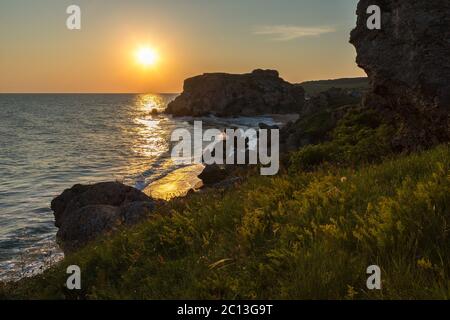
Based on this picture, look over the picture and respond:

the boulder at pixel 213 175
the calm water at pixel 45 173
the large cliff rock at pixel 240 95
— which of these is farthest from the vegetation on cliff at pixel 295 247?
the large cliff rock at pixel 240 95

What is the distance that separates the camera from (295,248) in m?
5.15

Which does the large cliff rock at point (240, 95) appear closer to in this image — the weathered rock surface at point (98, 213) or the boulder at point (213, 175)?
the boulder at point (213, 175)

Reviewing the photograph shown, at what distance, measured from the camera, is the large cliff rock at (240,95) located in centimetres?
13238

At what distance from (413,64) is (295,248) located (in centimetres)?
819

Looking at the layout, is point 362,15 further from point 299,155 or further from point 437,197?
point 437,197

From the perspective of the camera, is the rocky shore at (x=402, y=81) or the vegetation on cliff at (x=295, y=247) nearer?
the vegetation on cliff at (x=295, y=247)

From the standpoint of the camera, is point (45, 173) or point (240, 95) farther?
point (240, 95)

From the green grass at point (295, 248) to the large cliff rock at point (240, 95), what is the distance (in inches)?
4872

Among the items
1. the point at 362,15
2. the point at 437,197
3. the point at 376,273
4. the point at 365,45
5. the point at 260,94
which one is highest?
the point at 260,94

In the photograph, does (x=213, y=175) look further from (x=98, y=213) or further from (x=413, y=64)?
(x=413, y=64)

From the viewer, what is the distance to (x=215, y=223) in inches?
291

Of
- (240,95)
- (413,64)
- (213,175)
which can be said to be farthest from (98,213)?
(240,95)
